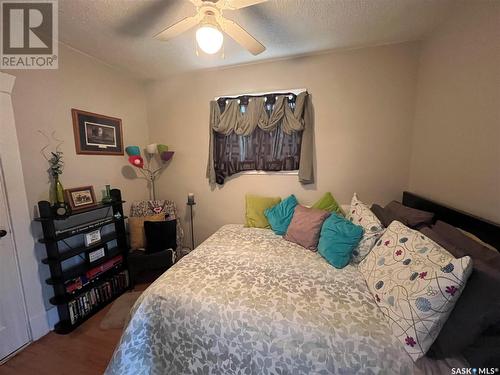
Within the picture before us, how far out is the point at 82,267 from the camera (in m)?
1.94

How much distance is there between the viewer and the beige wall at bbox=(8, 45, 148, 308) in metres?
1.67

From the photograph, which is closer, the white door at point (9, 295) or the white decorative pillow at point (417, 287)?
the white decorative pillow at point (417, 287)

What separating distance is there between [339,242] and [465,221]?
2.38 ft

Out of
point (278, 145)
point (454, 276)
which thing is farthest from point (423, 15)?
point (454, 276)

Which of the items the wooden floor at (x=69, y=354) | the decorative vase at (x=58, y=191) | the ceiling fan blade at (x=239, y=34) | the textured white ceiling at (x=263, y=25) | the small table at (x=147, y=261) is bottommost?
the wooden floor at (x=69, y=354)

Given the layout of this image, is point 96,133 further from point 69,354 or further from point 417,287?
point 417,287

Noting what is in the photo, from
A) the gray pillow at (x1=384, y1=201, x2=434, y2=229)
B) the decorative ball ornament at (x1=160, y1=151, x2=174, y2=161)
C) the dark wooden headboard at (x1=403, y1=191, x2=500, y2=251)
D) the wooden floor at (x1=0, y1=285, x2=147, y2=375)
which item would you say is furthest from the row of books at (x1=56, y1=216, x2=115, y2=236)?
the dark wooden headboard at (x1=403, y1=191, x2=500, y2=251)

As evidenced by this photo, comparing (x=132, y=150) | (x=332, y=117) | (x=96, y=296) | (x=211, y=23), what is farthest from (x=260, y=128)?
(x=96, y=296)

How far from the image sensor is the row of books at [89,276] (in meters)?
1.82

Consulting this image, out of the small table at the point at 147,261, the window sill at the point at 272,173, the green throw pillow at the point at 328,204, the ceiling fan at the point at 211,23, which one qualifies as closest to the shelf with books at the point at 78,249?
the small table at the point at 147,261

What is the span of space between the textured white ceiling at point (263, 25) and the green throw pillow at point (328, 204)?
1.53 m

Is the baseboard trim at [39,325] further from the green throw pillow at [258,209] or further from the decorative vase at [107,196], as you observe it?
the green throw pillow at [258,209]

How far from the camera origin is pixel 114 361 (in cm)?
114

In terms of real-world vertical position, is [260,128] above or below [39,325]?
above
